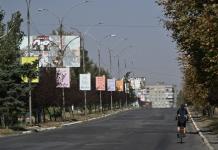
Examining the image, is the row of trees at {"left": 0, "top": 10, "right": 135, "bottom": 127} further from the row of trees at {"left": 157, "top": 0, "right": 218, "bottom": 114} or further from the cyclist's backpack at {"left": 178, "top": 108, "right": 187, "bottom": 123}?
the cyclist's backpack at {"left": 178, "top": 108, "right": 187, "bottom": 123}

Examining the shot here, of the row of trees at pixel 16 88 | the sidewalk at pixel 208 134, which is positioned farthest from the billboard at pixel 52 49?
the sidewalk at pixel 208 134

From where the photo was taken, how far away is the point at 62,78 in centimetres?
6675

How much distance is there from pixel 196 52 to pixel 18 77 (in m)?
19.7

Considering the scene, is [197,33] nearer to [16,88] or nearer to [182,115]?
[182,115]

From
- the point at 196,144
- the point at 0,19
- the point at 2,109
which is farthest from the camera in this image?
the point at 0,19

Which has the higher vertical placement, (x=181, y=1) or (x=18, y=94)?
(x=181, y=1)

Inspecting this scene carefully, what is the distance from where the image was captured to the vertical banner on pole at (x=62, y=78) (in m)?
66.6

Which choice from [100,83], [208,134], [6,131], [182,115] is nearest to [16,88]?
[6,131]

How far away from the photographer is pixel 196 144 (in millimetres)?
31469

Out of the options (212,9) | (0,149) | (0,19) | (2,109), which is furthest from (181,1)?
(0,19)

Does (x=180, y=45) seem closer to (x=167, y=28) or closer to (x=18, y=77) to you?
(x=167, y=28)

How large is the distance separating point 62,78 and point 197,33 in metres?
42.4

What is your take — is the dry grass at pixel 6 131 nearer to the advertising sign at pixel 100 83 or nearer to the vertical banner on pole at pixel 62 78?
the vertical banner on pole at pixel 62 78

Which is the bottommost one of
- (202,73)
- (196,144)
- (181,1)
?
(196,144)
